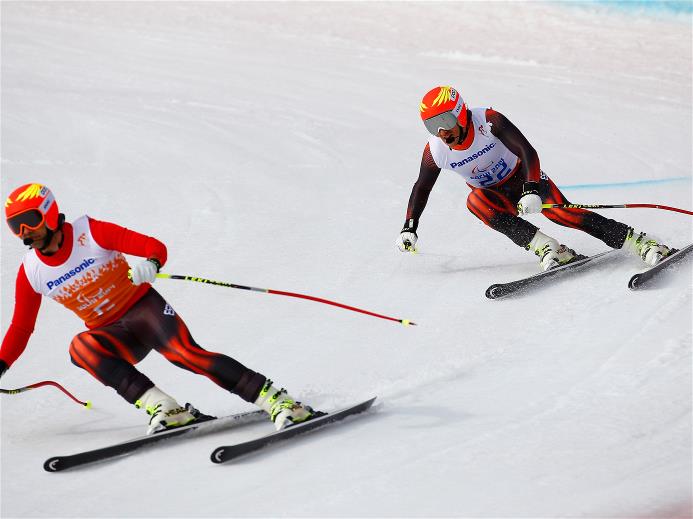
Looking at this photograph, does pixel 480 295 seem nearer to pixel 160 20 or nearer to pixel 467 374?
pixel 467 374

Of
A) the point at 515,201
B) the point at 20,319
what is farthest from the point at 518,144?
the point at 20,319

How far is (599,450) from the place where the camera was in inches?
153

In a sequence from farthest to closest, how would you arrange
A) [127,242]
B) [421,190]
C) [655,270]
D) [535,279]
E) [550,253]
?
[421,190] < [550,253] < [535,279] < [655,270] < [127,242]

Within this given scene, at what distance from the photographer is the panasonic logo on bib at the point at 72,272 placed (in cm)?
452

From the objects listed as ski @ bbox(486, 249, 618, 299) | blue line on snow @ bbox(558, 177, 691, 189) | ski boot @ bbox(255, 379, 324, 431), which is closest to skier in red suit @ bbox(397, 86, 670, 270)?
ski @ bbox(486, 249, 618, 299)

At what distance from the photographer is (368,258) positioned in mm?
7137

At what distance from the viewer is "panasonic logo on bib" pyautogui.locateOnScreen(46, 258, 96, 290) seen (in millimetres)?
4516

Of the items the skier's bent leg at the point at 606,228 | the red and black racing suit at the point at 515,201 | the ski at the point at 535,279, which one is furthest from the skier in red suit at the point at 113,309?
the skier's bent leg at the point at 606,228

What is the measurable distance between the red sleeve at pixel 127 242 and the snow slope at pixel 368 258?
94 cm

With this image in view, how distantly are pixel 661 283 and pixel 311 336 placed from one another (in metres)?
2.10

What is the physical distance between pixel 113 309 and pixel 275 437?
3.40ft

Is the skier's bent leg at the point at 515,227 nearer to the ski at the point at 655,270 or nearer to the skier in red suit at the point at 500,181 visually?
the skier in red suit at the point at 500,181

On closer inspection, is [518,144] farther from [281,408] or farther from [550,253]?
[281,408]

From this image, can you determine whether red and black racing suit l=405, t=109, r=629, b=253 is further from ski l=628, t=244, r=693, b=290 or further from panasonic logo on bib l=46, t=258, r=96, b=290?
panasonic logo on bib l=46, t=258, r=96, b=290
